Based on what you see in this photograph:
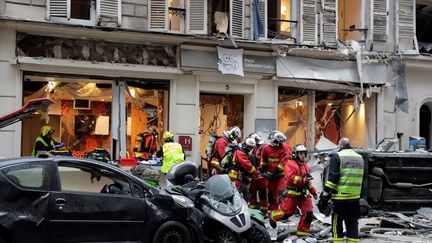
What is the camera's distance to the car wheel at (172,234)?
7.52 meters

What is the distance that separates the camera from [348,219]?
28.5 feet

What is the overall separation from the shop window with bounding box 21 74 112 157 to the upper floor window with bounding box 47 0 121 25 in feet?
4.67

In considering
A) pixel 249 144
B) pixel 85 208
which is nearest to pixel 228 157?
pixel 249 144

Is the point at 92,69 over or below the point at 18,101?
over

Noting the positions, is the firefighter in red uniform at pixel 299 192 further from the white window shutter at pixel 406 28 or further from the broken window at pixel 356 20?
the white window shutter at pixel 406 28

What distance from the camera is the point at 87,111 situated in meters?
13.8

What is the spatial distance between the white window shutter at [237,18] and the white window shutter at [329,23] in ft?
8.97

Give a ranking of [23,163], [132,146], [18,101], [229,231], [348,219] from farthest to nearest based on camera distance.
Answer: [132,146] → [18,101] → [348,219] → [229,231] → [23,163]

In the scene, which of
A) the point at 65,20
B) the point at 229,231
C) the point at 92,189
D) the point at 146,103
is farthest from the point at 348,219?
the point at 65,20

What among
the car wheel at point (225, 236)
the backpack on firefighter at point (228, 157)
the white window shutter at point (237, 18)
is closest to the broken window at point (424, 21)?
the white window shutter at point (237, 18)

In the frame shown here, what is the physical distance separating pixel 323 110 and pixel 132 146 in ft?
21.3

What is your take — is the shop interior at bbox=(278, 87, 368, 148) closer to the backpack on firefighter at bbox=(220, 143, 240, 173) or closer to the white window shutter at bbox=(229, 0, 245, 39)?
the white window shutter at bbox=(229, 0, 245, 39)

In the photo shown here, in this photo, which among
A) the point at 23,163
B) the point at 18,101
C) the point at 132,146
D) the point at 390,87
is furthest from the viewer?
the point at 390,87

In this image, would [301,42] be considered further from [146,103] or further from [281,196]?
[281,196]
